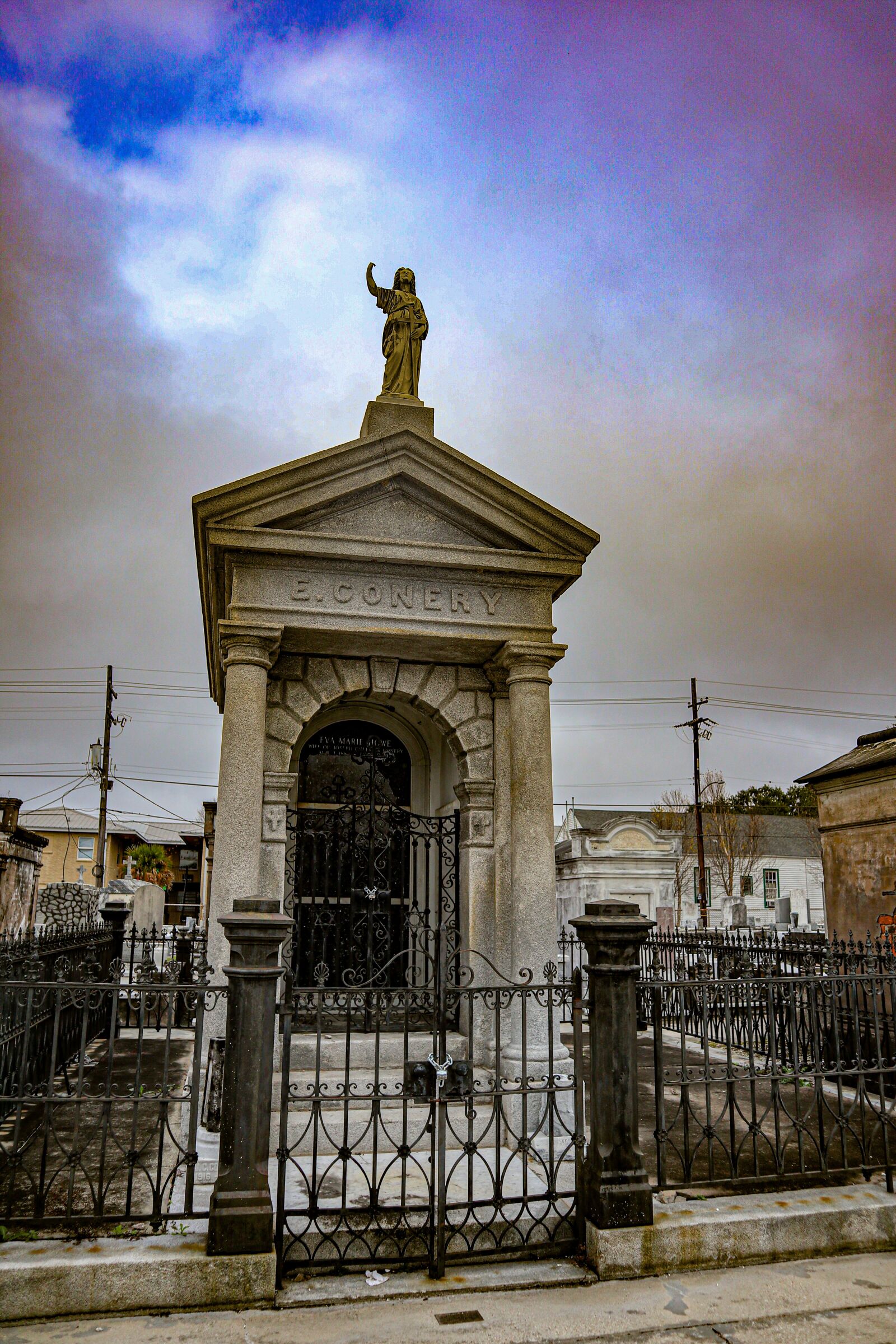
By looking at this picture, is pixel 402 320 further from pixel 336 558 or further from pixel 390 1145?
pixel 390 1145

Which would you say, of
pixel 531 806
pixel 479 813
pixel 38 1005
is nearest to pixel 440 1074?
pixel 531 806

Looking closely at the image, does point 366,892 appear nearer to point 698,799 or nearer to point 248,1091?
point 248,1091

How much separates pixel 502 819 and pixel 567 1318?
4025mm

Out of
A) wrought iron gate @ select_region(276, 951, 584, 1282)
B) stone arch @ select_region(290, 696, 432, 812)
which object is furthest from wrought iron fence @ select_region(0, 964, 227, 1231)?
stone arch @ select_region(290, 696, 432, 812)

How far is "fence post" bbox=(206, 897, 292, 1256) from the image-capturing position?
467 centimetres

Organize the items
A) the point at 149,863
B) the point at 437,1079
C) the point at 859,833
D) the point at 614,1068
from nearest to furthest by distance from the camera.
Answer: the point at 437,1079
the point at 614,1068
the point at 859,833
the point at 149,863

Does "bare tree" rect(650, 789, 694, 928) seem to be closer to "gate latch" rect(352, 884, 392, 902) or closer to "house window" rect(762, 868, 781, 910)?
"house window" rect(762, 868, 781, 910)

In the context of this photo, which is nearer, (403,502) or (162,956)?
(403,502)

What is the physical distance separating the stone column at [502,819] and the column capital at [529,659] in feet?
0.77

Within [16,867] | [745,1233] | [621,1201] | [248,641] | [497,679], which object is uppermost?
[248,641]

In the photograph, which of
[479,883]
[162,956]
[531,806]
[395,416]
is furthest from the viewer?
[162,956]

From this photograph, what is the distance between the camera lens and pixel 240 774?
7.10m

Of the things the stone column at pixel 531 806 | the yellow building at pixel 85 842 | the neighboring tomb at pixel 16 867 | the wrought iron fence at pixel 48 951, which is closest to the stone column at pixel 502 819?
the stone column at pixel 531 806

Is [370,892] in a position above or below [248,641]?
below
